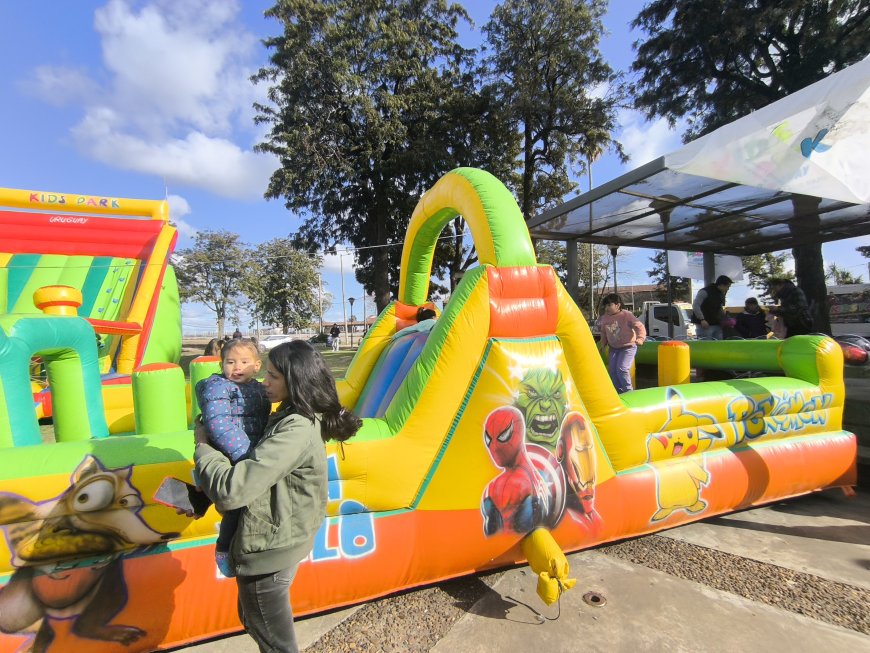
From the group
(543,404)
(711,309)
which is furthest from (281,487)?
(711,309)

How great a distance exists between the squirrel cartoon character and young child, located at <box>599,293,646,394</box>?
12.2 ft

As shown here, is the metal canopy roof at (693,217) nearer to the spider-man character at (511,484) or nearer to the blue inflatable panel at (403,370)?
the blue inflatable panel at (403,370)

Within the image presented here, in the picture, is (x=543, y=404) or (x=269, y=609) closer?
(x=269, y=609)

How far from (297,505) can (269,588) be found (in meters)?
0.24

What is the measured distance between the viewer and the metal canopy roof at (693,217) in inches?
191

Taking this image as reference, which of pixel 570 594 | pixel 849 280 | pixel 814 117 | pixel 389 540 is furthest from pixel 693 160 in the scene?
pixel 849 280

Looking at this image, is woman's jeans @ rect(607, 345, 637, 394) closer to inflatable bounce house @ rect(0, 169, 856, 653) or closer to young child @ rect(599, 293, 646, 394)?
young child @ rect(599, 293, 646, 394)

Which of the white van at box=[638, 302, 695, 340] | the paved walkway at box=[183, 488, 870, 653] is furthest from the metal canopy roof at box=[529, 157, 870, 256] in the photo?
the white van at box=[638, 302, 695, 340]

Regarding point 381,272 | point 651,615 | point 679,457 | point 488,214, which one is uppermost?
point 381,272

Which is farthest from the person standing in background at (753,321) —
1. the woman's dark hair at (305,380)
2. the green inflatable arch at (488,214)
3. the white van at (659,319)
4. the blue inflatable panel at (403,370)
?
the white van at (659,319)

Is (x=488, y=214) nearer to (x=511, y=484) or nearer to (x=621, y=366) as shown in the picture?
(x=511, y=484)

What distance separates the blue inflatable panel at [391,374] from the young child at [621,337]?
1.97 m

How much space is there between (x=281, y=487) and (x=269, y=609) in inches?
14.7

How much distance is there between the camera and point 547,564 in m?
2.06
